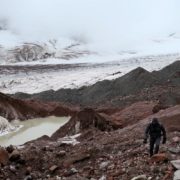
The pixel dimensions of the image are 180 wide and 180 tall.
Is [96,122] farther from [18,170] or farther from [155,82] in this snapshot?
[155,82]

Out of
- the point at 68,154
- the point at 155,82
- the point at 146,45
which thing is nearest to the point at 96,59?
the point at 146,45

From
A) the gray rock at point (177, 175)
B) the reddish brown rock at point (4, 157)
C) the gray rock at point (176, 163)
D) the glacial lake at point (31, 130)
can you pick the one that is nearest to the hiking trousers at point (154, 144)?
the gray rock at point (176, 163)

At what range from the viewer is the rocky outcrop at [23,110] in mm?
36188

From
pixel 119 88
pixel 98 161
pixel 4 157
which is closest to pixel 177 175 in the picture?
pixel 98 161

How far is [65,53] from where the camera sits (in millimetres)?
167500

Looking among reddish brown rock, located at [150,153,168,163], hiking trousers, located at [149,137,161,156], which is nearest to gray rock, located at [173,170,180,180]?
reddish brown rock, located at [150,153,168,163]

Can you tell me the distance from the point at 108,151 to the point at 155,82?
38.8 meters

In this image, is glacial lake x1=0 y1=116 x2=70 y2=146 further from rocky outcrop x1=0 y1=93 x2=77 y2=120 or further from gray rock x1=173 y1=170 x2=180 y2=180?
gray rock x1=173 y1=170 x2=180 y2=180

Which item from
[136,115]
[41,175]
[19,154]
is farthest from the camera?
[136,115]

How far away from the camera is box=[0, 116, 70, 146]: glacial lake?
93.1 feet

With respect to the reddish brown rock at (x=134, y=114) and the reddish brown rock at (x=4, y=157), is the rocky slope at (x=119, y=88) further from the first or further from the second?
the reddish brown rock at (x=4, y=157)

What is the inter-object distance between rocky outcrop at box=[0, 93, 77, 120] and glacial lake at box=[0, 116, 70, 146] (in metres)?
1.12

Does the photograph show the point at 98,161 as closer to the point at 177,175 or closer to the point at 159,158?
the point at 159,158

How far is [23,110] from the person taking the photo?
37.7 metres
